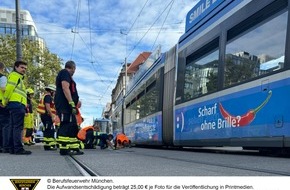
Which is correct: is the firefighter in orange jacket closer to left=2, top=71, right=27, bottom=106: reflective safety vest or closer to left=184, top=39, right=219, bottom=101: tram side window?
left=184, top=39, right=219, bottom=101: tram side window

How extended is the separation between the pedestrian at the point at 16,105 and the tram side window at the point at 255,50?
411 centimetres

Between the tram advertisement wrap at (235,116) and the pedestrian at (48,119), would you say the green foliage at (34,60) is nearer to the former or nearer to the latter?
the pedestrian at (48,119)

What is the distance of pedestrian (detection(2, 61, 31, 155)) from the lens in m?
7.79

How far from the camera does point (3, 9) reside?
8225cm

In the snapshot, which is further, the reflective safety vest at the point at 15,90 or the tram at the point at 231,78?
the reflective safety vest at the point at 15,90

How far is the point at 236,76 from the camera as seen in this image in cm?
775

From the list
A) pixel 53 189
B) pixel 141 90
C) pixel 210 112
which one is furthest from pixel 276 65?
pixel 141 90

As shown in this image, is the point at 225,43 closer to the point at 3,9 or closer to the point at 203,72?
the point at 203,72

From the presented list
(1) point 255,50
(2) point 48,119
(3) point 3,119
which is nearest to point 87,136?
(2) point 48,119

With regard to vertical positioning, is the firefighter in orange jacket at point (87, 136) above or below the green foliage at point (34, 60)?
below

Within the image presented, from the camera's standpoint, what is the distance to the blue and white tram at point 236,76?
6.39m

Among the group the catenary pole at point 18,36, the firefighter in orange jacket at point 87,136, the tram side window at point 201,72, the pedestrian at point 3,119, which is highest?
the catenary pole at point 18,36

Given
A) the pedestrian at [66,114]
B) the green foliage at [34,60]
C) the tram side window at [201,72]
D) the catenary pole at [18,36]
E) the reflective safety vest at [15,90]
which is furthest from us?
the green foliage at [34,60]

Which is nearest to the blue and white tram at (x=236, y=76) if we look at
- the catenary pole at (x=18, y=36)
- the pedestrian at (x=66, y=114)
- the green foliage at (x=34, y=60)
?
the pedestrian at (x=66, y=114)
